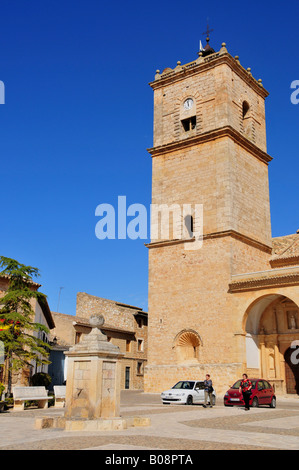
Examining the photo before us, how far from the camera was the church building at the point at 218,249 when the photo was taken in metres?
25.6

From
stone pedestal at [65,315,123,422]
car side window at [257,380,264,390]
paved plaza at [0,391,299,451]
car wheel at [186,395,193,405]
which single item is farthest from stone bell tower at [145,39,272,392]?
stone pedestal at [65,315,123,422]

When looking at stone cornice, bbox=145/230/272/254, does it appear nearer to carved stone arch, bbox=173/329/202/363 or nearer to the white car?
carved stone arch, bbox=173/329/202/363

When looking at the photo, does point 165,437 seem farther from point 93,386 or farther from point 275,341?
point 275,341

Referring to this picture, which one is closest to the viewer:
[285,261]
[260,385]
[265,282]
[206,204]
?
[260,385]

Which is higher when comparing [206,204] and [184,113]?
[184,113]

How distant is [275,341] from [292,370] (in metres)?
1.74

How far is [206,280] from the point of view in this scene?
88.3ft

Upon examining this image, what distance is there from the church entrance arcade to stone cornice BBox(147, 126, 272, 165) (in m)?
9.85

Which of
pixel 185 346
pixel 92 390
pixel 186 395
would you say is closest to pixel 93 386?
pixel 92 390

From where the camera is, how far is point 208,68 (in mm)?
30344
